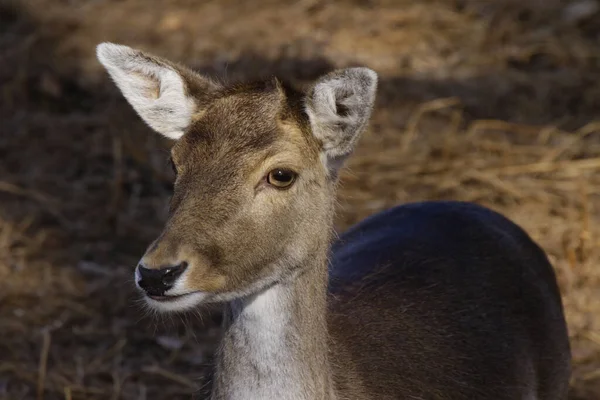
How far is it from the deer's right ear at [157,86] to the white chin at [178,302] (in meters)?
0.81

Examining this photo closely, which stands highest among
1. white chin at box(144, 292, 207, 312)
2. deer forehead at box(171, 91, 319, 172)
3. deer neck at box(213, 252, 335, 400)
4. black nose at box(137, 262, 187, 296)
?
deer forehead at box(171, 91, 319, 172)

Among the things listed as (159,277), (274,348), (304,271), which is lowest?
(274,348)

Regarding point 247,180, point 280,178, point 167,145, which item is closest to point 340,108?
point 280,178

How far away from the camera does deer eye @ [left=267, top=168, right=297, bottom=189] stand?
14.0ft

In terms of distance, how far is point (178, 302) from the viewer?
404 centimetres

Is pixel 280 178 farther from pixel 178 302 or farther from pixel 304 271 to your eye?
pixel 178 302

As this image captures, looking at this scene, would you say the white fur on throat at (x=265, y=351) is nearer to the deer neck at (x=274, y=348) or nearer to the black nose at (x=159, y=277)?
the deer neck at (x=274, y=348)

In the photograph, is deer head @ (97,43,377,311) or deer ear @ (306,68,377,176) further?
deer ear @ (306,68,377,176)

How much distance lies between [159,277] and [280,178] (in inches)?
24.5

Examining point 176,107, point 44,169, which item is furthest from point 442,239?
point 44,169

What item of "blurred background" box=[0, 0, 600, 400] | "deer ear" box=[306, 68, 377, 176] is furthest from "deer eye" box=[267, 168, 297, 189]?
"blurred background" box=[0, 0, 600, 400]

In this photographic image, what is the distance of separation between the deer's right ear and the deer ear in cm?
49

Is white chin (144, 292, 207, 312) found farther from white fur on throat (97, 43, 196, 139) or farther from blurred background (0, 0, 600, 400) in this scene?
blurred background (0, 0, 600, 400)

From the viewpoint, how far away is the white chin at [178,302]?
4020 mm
